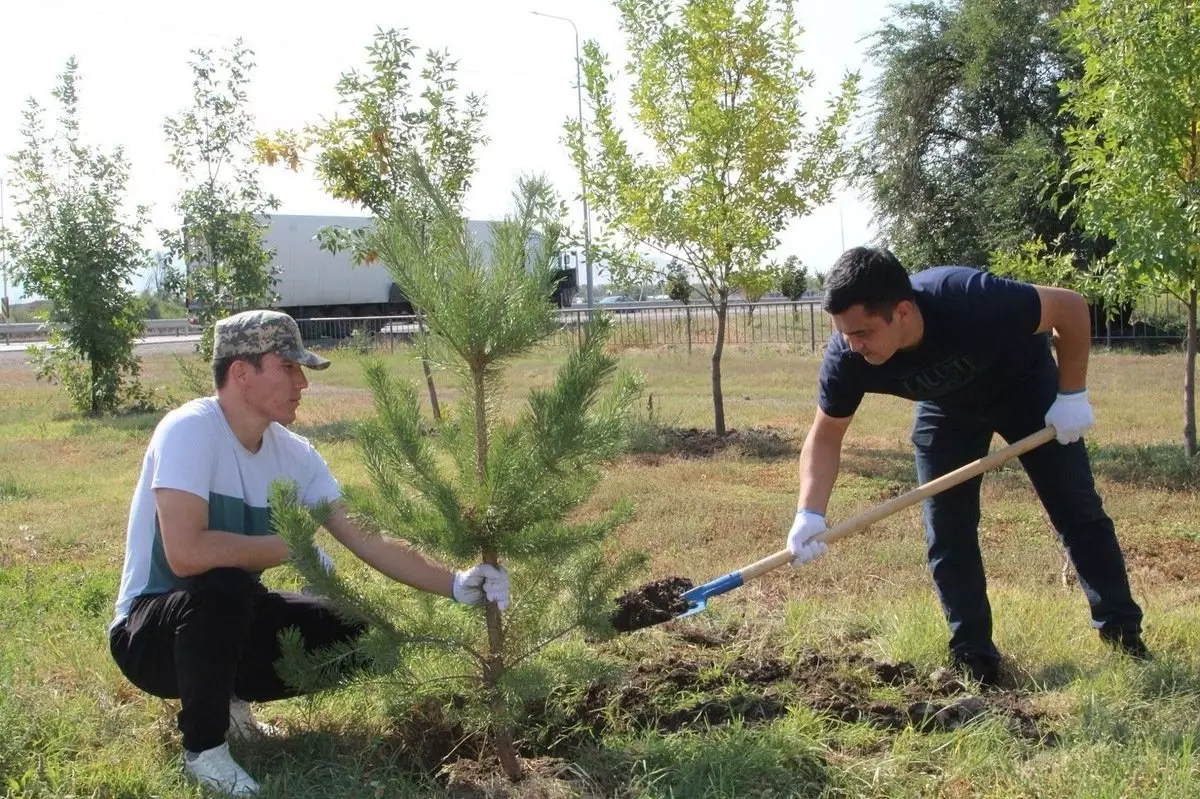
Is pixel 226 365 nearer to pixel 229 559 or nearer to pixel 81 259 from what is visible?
pixel 229 559

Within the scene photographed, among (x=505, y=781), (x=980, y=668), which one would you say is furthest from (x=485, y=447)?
(x=980, y=668)

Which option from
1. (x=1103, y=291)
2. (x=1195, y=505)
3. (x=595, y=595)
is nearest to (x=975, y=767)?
(x=595, y=595)

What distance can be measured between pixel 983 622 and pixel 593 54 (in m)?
7.68

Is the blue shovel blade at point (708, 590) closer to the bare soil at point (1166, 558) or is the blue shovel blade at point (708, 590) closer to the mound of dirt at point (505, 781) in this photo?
the mound of dirt at point (505, 781)

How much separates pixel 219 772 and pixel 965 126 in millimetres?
21288

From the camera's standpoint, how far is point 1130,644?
358 cm

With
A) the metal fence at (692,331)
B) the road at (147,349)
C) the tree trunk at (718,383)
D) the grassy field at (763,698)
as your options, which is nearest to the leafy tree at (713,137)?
the tree trunk at (718,383)

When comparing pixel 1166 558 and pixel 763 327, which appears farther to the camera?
pixel 763 327

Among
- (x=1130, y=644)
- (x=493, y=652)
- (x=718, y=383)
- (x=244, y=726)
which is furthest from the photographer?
(x=718, y=383)

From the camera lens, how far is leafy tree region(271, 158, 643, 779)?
2.73m

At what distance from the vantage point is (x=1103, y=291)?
768cm

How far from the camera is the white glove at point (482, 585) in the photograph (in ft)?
9.33

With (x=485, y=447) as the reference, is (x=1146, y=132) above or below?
above

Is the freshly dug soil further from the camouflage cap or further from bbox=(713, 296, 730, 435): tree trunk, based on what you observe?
bbox=(713, 296, 730, 435): tree trunk
